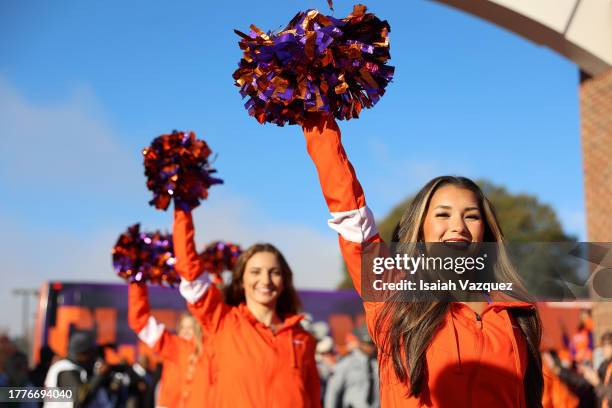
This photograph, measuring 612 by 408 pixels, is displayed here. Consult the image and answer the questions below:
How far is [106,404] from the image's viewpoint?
7.16 metres

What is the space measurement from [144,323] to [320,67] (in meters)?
3.59

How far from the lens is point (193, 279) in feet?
14.5

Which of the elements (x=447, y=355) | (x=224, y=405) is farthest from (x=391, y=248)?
(x=224, y=405)

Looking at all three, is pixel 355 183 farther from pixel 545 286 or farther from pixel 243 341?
pixel 243 341

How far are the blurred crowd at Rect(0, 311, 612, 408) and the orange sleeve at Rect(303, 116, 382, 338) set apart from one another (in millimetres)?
1633

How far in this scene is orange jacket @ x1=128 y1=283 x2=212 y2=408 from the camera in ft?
15.6

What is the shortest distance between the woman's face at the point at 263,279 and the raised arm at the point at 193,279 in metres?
0.24

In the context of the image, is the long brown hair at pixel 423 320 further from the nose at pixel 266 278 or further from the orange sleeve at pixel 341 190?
the nose at pixel 266 278

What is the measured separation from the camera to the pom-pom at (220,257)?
6.43 meters

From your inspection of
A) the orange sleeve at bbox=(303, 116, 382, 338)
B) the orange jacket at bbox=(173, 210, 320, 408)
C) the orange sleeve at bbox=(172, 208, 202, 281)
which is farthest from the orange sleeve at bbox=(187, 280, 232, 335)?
the orange sleeve at bbox=(303, 116, 382, 338)

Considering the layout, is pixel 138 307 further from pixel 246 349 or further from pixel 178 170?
pixel 246 349

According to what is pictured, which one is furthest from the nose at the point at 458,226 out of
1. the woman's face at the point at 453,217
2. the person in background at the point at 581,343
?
the person in background at the point at 581,343

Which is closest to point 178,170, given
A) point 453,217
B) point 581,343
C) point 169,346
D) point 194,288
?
point 194,288

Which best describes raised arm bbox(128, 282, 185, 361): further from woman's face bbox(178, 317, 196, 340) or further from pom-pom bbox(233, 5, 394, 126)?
pom-pom bbox(233, 5, 394, 126)
